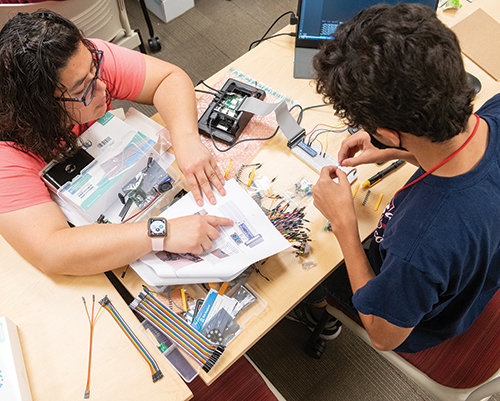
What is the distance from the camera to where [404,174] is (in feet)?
4.05

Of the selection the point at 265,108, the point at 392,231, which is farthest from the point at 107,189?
the point at 392,231

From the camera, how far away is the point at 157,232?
102 centimetres

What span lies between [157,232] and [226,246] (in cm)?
20

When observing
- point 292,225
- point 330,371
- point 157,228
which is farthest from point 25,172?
point 330,371

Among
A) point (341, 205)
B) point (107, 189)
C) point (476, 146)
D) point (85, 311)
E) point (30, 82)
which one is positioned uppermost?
point (30, 82)

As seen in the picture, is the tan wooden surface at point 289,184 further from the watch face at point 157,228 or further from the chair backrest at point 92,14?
the chair backrest at point 92,14

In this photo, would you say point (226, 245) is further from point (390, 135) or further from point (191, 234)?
point (390, 135)

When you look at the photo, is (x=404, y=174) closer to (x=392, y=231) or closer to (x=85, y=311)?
(x=392, y=231)

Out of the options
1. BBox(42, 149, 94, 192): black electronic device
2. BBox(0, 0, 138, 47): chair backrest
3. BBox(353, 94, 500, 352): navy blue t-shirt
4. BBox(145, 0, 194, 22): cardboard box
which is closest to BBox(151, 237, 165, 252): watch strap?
BBox(42, 149, 94, 192): black electronic device

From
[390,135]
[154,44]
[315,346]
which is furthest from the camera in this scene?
[154,44]

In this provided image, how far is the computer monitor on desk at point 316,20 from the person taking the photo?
129 centimetres

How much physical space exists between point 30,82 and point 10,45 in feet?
0.32

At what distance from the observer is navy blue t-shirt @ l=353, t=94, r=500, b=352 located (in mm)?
768

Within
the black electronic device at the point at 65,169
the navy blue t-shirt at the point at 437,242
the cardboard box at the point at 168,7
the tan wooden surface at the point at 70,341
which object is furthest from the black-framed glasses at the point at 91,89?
the cardboard box at the point at 168,7
